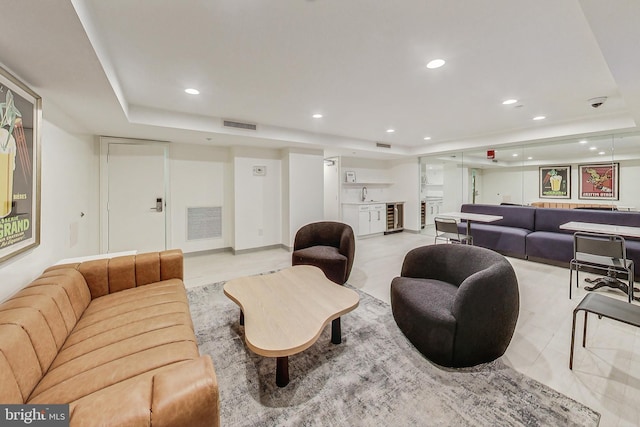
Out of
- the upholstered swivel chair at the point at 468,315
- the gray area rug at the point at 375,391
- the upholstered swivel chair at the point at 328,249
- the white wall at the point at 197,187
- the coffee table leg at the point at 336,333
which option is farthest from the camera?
the white wall at the point at 197,187

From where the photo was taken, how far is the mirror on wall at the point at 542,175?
4.23m

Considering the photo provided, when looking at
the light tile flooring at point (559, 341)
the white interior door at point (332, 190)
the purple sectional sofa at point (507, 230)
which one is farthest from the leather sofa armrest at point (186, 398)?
the white interior door at point (332, 190)

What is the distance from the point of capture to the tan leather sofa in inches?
35.5

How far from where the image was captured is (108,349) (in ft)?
4.61

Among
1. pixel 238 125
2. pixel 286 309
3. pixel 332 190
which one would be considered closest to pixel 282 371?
pixel 286 309

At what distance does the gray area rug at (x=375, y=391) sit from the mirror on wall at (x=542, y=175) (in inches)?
184

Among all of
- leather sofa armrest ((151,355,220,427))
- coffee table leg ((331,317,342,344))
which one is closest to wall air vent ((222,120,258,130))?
coffee table leg ((331,317,342,344))

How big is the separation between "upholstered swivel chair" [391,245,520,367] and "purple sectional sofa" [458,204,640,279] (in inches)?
120

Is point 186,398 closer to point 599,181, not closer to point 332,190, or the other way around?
point 332,190

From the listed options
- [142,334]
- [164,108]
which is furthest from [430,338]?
[164,108]

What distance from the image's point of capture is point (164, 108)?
3443 millimetres

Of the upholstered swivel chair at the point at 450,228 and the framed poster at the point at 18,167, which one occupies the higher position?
the framed poster at the point at 18,167

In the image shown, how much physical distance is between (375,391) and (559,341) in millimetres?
1713

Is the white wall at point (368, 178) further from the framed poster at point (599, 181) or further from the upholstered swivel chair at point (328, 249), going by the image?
the framed poster at point (599, 181)
